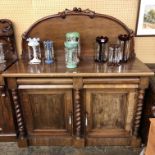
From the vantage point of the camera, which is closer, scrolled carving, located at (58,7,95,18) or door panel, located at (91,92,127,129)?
door panel, located at (91,92,127,129)

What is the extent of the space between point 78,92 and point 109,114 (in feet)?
1.29

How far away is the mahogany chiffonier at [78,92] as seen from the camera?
5.61ft

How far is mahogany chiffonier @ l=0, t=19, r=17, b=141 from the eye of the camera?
1865 millimetres

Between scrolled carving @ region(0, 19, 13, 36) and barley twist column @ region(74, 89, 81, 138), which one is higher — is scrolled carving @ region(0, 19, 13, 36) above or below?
above

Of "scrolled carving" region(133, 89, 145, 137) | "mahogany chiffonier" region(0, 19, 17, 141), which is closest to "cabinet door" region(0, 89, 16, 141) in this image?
"mahogany chiffonier" region(0, 19, 17, 141)

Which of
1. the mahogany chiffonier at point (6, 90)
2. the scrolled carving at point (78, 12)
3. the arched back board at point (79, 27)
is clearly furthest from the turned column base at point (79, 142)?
the scrolled carving at point (78, 12)

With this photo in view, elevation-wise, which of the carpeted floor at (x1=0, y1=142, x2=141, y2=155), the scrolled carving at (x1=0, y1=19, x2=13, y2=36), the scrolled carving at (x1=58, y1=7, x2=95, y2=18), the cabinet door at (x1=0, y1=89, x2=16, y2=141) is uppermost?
the scrolled carving at (x1=58, y1=7, x2=95, y2=18)

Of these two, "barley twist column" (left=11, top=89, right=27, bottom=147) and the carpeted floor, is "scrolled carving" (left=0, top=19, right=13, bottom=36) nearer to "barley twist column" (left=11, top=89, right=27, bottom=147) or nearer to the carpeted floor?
"barley twist column" (left=11, top=89, right=27, bottom=147)

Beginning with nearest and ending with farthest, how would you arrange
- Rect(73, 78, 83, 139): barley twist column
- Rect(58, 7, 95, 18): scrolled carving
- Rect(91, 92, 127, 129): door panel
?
Rect(73, 78, 83, 139): barley twist column, Rect(91, 92, 127, 129): door panel, Rect(58, 7, 95, 18): scrolled carving

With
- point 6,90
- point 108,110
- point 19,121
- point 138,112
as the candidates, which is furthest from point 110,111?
point 6,90

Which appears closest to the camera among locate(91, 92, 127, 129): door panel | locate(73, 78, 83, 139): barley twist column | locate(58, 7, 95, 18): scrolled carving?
locate(73, 78, 83, 139): barley twist column

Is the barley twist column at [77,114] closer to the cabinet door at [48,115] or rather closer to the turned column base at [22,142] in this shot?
the cabinet door at [48,115]

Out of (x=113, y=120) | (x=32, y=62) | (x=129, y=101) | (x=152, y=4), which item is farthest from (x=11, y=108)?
(x=152, y=4)

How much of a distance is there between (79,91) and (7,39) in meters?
0.97
